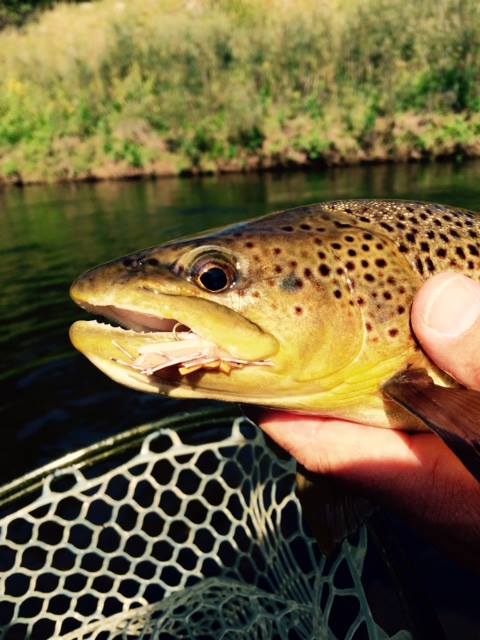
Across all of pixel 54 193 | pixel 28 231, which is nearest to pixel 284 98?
pixel 54 193

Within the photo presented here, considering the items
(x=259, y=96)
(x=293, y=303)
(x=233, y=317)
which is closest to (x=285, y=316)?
(x=293, y=303)

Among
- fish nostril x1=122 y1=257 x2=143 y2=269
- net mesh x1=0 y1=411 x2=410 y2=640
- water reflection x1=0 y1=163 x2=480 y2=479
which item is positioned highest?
fish nostril x1=122 y1=257 x2=143 y2=269

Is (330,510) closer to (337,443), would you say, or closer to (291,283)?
(337,443)

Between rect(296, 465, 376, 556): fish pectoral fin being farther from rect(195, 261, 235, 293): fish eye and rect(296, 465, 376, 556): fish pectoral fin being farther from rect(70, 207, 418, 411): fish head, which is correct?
rect(195, 261, 235, 293): fish eye

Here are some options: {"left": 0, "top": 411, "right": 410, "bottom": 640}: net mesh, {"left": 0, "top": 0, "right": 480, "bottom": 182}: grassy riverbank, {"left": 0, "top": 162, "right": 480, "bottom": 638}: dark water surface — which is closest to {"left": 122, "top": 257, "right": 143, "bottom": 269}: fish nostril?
{"left": 0, "top": 411, "right": 410, "bottom": 640}: net mesh

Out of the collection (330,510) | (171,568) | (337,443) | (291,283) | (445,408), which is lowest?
(171,568)

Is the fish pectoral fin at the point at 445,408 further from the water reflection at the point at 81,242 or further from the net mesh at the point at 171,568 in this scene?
the water reflection at the point at 81,242

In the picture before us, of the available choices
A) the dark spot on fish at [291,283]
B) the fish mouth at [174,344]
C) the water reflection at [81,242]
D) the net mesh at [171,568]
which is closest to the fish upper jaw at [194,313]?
the fish mouth at [174,344]

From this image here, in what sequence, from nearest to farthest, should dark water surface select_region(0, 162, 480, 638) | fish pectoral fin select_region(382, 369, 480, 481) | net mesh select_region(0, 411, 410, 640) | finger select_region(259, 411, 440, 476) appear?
fish pectoral fin select_region(382, 369, 480, 481), finger select_region(259, 411, 440, 476), net mesh select_region(0, 411, 410, 640), dark water surface select_region(0, 162, 480, 638)
